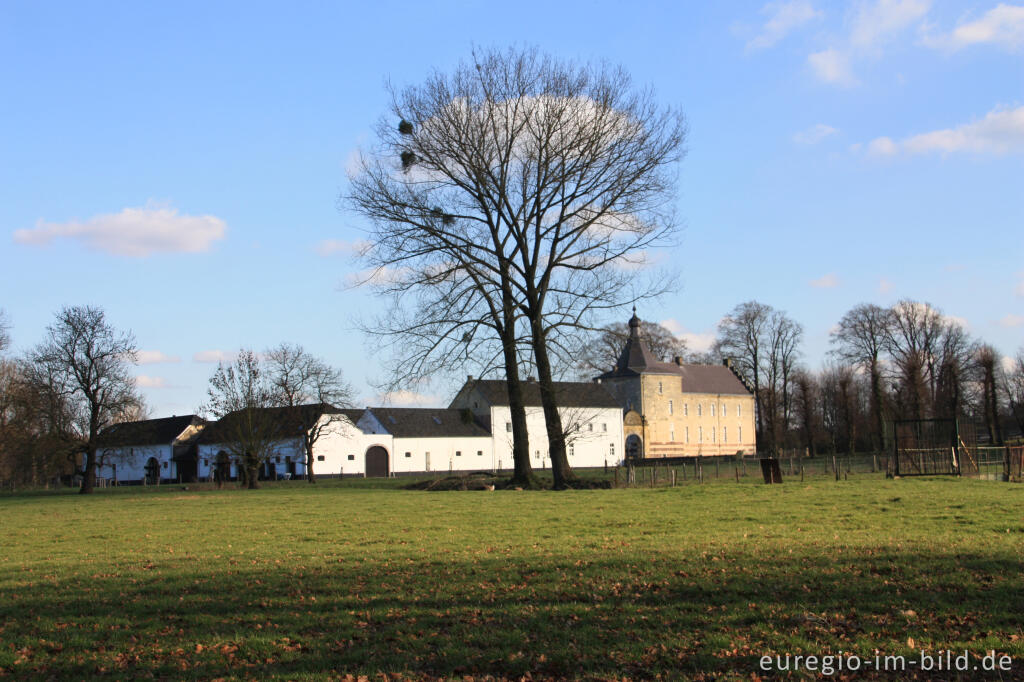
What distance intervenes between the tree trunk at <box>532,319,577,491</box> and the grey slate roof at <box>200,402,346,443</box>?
2346 cm

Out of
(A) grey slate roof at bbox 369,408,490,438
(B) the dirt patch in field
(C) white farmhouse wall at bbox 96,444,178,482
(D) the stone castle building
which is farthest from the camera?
(D) the stone castle building

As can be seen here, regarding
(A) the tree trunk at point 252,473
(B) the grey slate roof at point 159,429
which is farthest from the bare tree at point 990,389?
(B) the grey slate roof at point 159,429

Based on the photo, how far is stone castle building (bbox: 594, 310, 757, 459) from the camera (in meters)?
91.9

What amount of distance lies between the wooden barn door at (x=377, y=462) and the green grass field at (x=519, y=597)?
5988 cm

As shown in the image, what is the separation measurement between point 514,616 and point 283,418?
50.8 metres

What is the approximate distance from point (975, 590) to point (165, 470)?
83.9 m

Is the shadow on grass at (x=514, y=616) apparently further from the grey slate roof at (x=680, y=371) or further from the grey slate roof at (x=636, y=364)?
the grey slate roof at (x=636, y=364)

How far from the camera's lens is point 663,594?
31.7ft

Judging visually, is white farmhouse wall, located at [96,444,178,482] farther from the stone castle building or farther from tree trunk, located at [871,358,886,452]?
tree trunk, located at [871,358,886,452]

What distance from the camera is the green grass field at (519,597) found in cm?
769

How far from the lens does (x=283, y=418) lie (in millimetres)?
57562

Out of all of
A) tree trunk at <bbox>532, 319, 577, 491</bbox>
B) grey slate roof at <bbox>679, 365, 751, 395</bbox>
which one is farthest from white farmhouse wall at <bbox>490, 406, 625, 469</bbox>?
tree trunk at <bbox>532, 319, 577, 491</bbox>

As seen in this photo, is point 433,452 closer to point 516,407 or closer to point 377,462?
point 377,462

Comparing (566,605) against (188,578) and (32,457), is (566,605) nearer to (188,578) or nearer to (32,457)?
(188,578)
